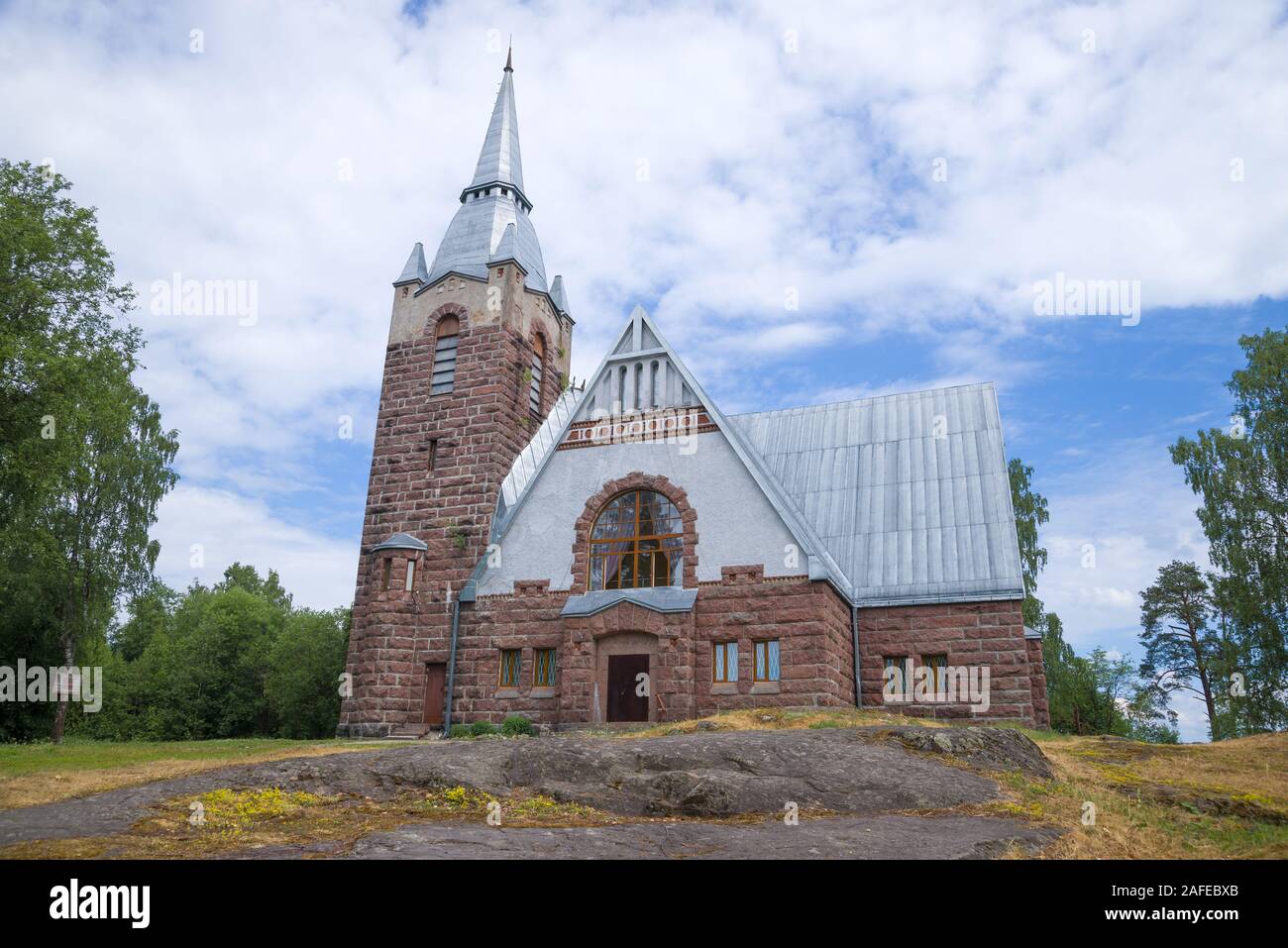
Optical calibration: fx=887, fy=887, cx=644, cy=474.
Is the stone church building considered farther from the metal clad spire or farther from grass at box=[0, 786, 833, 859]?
grass at box=[0, 786, 833, 859]

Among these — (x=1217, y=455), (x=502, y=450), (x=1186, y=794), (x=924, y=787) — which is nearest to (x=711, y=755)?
(x=924, y=787)

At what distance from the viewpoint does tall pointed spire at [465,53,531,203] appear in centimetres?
3212

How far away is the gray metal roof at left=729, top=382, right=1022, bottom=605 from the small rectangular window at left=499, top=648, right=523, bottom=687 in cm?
861

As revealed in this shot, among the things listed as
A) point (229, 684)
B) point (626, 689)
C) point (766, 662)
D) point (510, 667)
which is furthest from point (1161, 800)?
point (229, 684)

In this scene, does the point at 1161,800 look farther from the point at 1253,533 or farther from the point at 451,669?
the point at 1253,533

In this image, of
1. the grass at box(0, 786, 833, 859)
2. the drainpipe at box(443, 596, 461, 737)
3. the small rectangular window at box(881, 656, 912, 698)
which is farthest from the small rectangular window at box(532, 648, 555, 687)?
the grass at box(0, 786, 833, 859)

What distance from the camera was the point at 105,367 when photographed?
76.0 feet

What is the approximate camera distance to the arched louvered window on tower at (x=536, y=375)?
29.2 m

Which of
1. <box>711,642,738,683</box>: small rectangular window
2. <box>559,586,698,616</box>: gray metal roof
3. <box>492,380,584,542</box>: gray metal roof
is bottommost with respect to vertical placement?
<box>711,642,738,683</box>: small rectangular window

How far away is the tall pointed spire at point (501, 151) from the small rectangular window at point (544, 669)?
56.7ft

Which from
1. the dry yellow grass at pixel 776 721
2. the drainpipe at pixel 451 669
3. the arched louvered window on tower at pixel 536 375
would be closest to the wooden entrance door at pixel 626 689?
the dry yellow grass at pixel 776 721
